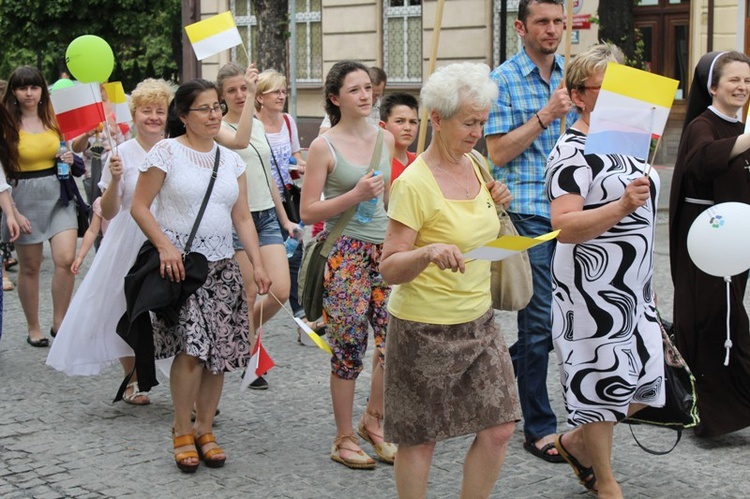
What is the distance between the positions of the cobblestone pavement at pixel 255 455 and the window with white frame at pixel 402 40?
55.6 ft

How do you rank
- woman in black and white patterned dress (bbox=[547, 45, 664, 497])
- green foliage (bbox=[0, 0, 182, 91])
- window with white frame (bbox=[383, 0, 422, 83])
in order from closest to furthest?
1. woman in black and white patterned dress (bbox=[547, 45, 664, 497])
2. window with white frame (bbox=[383, 0, 422, 83])
3. green foliage (bbox=[0, 0, 182, 91])

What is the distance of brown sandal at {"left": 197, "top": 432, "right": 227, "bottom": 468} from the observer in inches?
213

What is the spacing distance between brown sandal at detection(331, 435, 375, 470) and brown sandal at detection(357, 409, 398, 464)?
0.32ft

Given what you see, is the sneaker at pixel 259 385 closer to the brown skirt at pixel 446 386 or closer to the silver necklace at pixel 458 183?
the brown skirt at pixel 446 386

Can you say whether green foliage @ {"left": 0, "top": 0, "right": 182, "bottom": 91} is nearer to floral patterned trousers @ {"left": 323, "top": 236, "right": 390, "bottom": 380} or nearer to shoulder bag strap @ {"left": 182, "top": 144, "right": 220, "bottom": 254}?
shoulder bag strap @ {"left": 182, "top": 144, "right": 220, "bottom": 254}

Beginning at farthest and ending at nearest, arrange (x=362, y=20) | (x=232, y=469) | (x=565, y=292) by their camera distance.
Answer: (x=362, y=20)
(x=232, y=469)
(x=565, y=292)

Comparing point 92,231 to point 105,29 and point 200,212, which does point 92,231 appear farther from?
point 105,29

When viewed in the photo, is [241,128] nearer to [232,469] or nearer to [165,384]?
[165,384]

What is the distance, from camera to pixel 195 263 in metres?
5.41

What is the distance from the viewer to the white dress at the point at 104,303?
248 inches

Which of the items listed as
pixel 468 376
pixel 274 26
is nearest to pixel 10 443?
pixel 468 376

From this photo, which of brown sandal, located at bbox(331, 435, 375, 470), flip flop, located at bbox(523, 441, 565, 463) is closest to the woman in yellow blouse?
brown sandal, located at bbox(331, 435, 375, 470)

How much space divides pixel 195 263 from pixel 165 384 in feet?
5.78

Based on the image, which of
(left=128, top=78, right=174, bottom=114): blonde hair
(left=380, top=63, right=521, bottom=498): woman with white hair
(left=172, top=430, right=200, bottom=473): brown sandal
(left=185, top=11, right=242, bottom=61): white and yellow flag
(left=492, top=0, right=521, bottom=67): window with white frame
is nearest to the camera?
(left=380, top=63, right=521, bottom=498): woman with white hair
